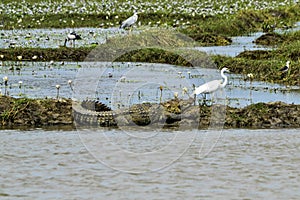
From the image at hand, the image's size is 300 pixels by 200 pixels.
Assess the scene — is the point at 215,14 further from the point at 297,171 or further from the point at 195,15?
the point at 297,171

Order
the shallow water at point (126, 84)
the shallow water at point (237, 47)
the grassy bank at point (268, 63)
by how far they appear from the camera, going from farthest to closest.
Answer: the shallow water at point (237, 47)
the grassy bank at point (268, 63)
the shallow water at point (126, 84)

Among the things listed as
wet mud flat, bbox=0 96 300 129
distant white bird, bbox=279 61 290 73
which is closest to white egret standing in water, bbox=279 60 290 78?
distant white bird, bbox=279 61 290 73

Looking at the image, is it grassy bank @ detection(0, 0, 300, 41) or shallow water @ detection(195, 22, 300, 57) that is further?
grassy bank @ detection(0, 0, 300, 41)

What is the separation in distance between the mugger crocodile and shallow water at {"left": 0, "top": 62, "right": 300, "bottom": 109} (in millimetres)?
1276

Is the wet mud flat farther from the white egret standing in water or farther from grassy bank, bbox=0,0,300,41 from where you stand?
grassy bank, bbox=0,0,300,41

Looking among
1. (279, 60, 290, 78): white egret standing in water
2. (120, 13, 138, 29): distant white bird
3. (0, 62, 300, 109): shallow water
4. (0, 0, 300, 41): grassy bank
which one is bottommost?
(0, 62, 300, 109): shallow water

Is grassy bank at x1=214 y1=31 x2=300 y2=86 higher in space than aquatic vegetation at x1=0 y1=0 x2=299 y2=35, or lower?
lower

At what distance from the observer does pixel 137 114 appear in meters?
12.2

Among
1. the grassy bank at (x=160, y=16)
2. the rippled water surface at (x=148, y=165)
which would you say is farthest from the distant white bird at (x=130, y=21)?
the rippled water surface at (x=148, y=165)

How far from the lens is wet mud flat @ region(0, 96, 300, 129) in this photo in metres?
12.1

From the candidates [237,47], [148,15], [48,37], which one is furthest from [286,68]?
[148,15]

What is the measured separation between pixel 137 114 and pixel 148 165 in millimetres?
2539

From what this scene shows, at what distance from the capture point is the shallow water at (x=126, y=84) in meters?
15.0

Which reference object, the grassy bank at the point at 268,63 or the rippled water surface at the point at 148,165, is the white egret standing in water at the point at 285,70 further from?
the rippled water surface at the point at 148,165
